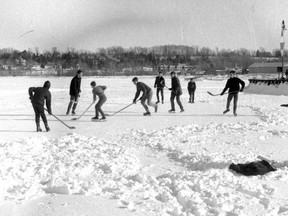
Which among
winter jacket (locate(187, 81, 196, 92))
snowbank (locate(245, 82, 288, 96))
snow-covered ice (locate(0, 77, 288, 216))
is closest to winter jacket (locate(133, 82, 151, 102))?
snow-covered ice (locate(0, 77, 288, 216))

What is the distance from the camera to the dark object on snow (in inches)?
220

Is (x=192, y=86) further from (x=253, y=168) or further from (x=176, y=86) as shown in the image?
(x=253, y=168)

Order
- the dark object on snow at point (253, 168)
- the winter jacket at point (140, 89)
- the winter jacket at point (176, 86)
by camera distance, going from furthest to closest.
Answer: the winter jacket at point (176, 86), the winter jacket at point (140, 89), the dark object on snow at point (253, 168)

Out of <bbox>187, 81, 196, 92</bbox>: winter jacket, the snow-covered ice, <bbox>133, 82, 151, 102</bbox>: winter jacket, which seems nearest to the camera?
the snow-covered ice

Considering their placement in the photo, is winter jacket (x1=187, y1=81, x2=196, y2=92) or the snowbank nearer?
winter jacket (x1=187, y1=81, x2=196, y2=92)

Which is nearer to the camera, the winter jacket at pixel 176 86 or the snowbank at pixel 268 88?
the winter jacket at pixel 176 86

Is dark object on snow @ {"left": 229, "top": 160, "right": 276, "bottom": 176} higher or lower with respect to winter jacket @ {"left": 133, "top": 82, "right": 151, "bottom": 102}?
lower

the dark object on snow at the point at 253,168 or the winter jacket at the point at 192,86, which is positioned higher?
the winter jacket at the point at 192,86

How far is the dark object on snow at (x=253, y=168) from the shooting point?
5.60 metres

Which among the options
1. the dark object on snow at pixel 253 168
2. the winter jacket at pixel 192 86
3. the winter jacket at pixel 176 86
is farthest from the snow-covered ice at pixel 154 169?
the winter jacket at pixel 192 86

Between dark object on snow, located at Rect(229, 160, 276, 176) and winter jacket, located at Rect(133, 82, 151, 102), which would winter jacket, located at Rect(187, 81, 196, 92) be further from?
dark object on snow, located at Rect(229, 160, 276, 176)

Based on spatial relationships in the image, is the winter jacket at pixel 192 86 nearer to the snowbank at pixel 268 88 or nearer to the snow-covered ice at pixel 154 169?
the snow-covered ice at pixel 154 169

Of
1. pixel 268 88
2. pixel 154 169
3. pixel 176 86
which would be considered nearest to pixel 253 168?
pixel 154 169

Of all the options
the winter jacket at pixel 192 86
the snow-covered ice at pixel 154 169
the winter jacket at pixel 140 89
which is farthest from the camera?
the winter jacket at pixel 192 86
